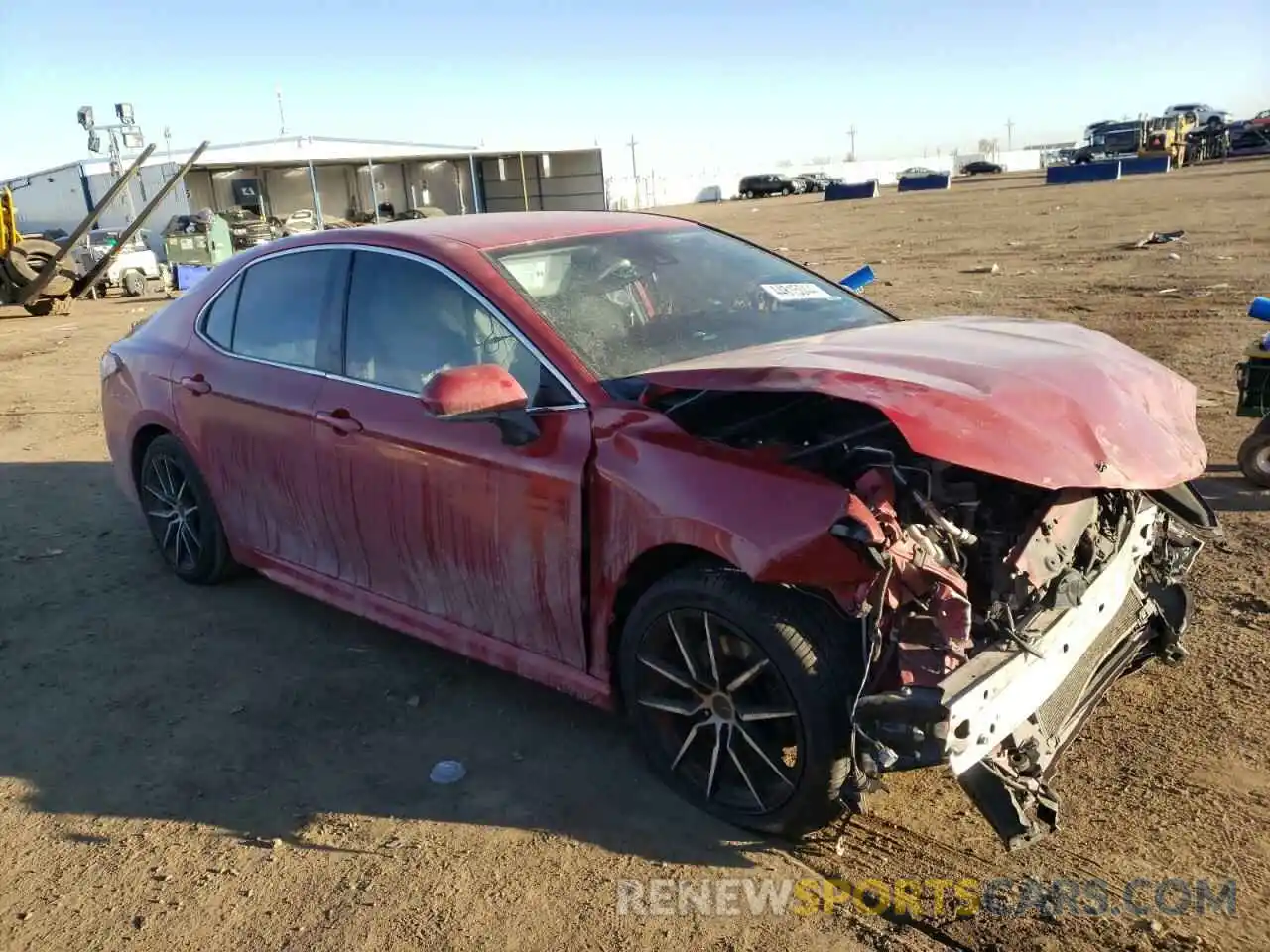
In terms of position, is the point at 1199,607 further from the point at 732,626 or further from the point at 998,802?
the point at 732,626

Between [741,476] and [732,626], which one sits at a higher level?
[741,476]

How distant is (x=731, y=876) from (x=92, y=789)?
226 centimetres

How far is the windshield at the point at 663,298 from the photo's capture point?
Answer: 3576 millimetres

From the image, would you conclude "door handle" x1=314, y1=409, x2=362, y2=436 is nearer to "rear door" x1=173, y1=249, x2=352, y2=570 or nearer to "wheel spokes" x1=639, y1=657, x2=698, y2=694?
"rear door" x1=173, y1=249, x2=352, y2=570

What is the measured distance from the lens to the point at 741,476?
9.56 ft

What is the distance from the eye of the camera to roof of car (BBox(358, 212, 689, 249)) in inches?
156

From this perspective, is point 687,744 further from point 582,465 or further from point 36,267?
point 36,267

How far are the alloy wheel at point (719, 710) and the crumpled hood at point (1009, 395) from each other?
75 centimetres

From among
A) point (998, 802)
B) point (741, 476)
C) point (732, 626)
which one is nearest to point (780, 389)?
point (741, 476)

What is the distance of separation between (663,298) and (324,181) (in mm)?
43856

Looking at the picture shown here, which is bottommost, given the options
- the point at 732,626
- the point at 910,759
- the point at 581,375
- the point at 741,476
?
the point at 910,759

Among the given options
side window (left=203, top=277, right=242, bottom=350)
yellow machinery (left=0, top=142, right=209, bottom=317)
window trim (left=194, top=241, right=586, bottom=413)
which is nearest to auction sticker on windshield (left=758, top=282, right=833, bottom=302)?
window trim (left=194, top=241, right=586, bottom=413)

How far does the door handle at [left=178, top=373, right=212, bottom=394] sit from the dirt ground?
1.06m

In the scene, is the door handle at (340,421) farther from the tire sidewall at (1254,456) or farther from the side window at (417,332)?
the tire sidewall at (1254,456)
